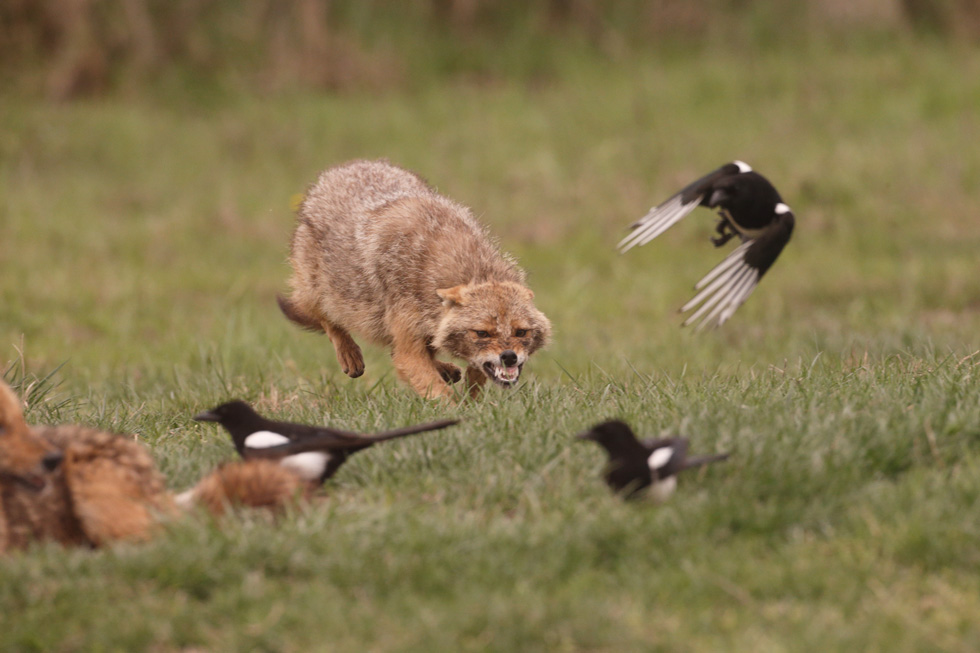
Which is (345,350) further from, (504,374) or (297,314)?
(504,374)

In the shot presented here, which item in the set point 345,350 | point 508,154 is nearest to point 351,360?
point 345,350

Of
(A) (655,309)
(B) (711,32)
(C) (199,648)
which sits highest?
(B) (711,32)

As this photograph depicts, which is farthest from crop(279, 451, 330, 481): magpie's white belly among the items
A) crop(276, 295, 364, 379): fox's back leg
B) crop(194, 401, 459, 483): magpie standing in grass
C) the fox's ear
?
crop(276, 295, 364, 379): fox's back leg

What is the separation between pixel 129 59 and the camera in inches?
779

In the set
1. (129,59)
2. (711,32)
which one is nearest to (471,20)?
(711,32)

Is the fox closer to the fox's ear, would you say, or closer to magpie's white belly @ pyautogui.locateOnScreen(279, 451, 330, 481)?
the fox's ear

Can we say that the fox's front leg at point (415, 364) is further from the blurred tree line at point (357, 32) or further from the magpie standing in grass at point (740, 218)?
the blurred tree line at point (357, 32)

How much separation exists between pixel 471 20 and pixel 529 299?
15.7 meters

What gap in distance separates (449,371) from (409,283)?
26.7 inches

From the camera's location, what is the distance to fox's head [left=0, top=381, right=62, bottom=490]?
429cm

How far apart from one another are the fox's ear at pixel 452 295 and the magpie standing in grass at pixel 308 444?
157 cm

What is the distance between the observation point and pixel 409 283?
6727 millimetres

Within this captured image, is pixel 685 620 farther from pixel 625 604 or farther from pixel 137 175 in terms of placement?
pixel 137 175

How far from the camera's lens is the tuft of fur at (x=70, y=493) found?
14.1ft
